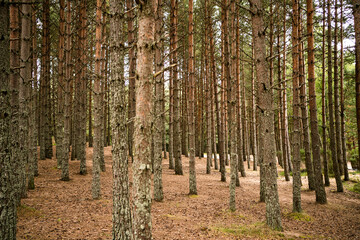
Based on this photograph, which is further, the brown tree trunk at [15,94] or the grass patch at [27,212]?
the grass patch at [27,212]

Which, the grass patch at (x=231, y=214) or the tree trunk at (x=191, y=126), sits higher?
the tree trunk at (x=191, y=126)

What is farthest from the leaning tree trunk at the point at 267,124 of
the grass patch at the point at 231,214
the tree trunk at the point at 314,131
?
the tree trunk at the point at 314,131

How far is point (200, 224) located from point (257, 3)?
6698mm

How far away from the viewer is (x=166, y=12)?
17.8 meters

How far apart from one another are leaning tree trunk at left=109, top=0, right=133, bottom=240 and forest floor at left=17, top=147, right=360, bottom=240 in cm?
94

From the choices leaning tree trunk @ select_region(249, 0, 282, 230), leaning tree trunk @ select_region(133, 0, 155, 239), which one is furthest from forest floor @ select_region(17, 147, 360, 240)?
leaning tree trunk @ select_region(133, 0, 155, 239)

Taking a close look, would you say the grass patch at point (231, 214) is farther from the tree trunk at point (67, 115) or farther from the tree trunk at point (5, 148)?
the tree trunk at point (67, 115)

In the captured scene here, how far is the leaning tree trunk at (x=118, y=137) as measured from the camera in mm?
4754

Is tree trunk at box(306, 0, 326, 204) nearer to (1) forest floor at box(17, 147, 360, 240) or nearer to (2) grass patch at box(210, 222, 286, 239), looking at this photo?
(1) forest floor at box(17, 147, 360, 240)

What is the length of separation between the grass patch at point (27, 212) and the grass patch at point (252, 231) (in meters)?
4.96

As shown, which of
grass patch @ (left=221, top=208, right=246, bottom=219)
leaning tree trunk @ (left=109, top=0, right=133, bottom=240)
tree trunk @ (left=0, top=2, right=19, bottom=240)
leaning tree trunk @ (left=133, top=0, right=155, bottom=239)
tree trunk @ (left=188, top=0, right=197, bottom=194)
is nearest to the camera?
leaning tree trunk @ (left=133, top=0, right=155, bottom=239)

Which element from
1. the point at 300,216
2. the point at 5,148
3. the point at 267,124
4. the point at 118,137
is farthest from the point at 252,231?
the point at 5,148

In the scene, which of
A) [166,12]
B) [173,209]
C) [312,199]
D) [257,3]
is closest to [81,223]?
[173,209]

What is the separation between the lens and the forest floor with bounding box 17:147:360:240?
18.9ft
